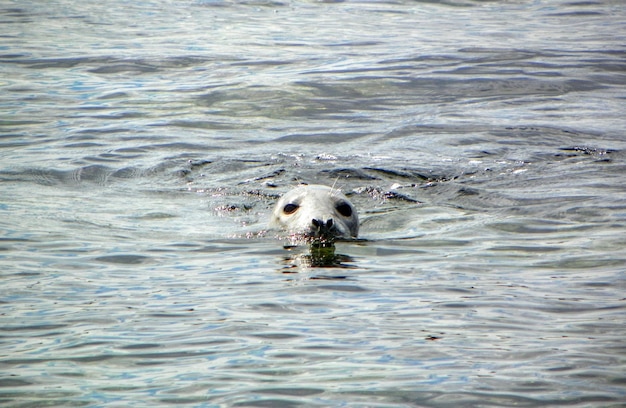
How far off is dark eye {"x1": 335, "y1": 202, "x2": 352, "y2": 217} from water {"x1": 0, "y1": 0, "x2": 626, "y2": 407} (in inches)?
9.3

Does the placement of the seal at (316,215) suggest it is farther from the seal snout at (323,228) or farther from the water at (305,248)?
the water at (305,248)

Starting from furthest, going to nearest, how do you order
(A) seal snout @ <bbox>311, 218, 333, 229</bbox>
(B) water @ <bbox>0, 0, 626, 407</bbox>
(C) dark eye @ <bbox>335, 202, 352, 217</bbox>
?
1. (C) dark eye @ <bbox>335, 202, 352, 217</bbox>
2. (A) seal snout @ <bbox>311, 218, 333, 229</bbox>
3. (B) water @ <bbox>0, 0, 626, 407</bbox>

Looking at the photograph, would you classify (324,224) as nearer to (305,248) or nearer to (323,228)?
(323,228)

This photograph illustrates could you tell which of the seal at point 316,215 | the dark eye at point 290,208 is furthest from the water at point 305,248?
the dark eye at point 290,208

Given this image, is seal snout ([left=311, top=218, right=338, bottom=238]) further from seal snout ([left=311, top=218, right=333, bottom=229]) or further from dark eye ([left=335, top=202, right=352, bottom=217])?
dark eye ([left=335, top=202, right=352, bottom=217])

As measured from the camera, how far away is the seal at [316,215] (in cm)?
709

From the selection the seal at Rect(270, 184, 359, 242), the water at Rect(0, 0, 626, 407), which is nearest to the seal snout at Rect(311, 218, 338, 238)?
the seal at Rect(270, 184, 359, 242)

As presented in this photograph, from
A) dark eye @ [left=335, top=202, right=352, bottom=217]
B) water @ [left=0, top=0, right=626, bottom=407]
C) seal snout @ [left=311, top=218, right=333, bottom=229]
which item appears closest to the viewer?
water @ [left=0, top=0, right=626, bottom=407]

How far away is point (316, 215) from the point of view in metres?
7.18

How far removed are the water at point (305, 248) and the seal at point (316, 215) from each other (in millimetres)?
168

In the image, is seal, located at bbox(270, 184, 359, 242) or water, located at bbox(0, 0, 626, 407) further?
seal, located at bbox(270, 184, 359, 242)

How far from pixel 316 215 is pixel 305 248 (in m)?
0.31

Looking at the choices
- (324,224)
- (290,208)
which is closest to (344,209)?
(290,208)

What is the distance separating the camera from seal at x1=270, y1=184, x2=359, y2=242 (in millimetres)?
7094
